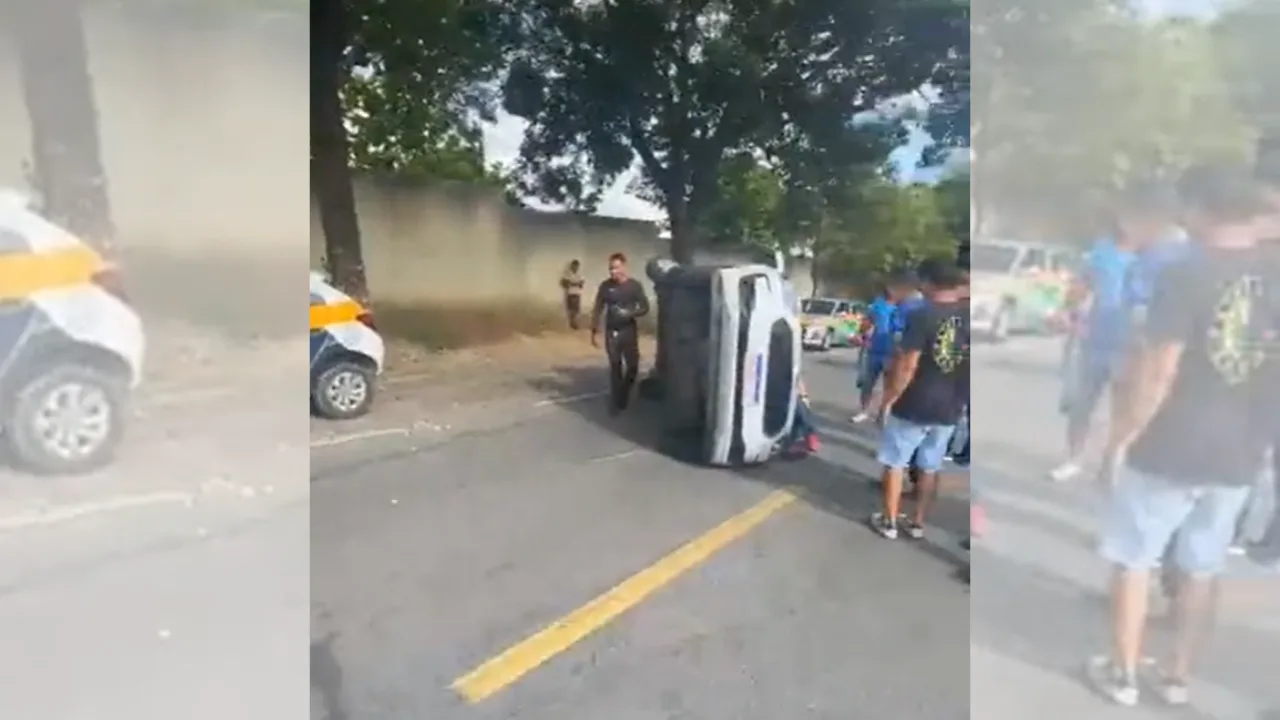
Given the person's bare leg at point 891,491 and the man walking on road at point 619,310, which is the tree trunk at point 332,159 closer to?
the man walking on road at point 619,310

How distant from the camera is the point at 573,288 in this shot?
1567mm

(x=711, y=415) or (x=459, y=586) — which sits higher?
(x=711, y=415)

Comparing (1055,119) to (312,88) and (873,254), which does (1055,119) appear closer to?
(873,254)

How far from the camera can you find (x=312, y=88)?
1562 mm

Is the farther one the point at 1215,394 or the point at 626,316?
the point at 626,316

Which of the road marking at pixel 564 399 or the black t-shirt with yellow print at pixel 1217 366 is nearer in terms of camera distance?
the black t-shirt with yellow print at pixel 1217 366

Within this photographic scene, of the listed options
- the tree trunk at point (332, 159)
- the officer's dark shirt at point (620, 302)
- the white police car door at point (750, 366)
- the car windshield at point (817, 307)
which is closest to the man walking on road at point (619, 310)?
the officer's dark shirt at point (620, 302)

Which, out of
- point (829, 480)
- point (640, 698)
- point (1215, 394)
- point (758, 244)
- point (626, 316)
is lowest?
point (640, 698)

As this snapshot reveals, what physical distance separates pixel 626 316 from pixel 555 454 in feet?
0.74

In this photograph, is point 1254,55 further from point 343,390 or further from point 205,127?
point 205,127

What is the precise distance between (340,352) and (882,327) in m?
0.75

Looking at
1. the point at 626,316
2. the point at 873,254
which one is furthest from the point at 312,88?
the point at 873,254

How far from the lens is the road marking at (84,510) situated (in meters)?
1.50

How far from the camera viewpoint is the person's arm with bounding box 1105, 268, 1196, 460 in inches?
56.5
